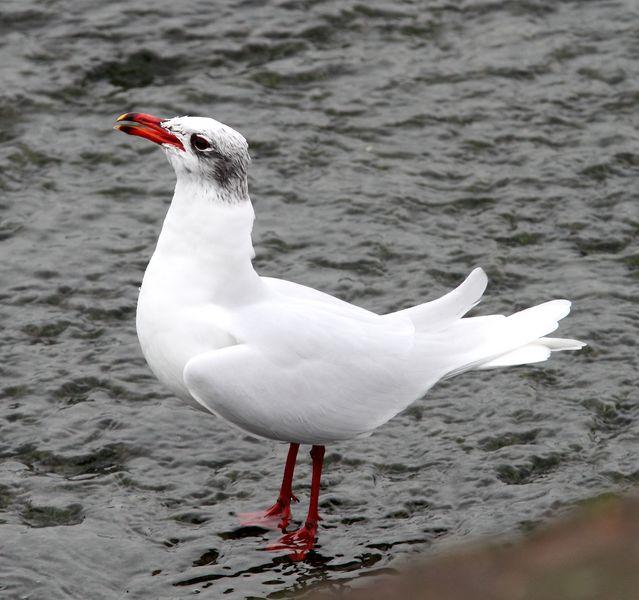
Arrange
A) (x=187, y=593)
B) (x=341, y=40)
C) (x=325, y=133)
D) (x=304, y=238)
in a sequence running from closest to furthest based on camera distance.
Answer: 1. (x=187, y=593)
2. (x=304, y=238)
3. (x=325, y=133)
4. (x=341, y=40)

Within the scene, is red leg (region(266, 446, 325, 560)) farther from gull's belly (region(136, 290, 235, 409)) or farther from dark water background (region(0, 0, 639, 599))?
gull's belly (region(136, 290, 235, 409))

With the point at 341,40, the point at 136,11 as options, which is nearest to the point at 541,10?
the point at 341,40

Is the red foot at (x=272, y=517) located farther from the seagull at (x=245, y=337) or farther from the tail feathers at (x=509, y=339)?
the tail feathers at (x=509, y=339)

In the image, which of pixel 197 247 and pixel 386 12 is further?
pixel 386 12

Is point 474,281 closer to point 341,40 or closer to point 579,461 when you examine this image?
point 579,461

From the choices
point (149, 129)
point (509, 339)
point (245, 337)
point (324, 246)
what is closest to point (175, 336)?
point (245, 337)

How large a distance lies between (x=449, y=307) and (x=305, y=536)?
1.61m

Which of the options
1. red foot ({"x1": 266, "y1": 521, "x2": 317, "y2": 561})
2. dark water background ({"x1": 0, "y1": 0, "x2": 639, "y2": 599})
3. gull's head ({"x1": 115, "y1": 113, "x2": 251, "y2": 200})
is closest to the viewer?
gull's head ({"x1": 115, "y1": 113, "x2": 251, "y2": 200})

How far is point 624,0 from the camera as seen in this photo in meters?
13.2

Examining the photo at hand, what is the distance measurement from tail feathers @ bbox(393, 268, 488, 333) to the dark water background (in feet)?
2.87

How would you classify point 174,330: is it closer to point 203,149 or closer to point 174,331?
point 174,331

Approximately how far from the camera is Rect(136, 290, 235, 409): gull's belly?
22.7 ft

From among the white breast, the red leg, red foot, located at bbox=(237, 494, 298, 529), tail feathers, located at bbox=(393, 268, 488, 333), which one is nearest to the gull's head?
the white breast

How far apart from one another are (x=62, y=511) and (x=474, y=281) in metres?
Answer: 2.75
